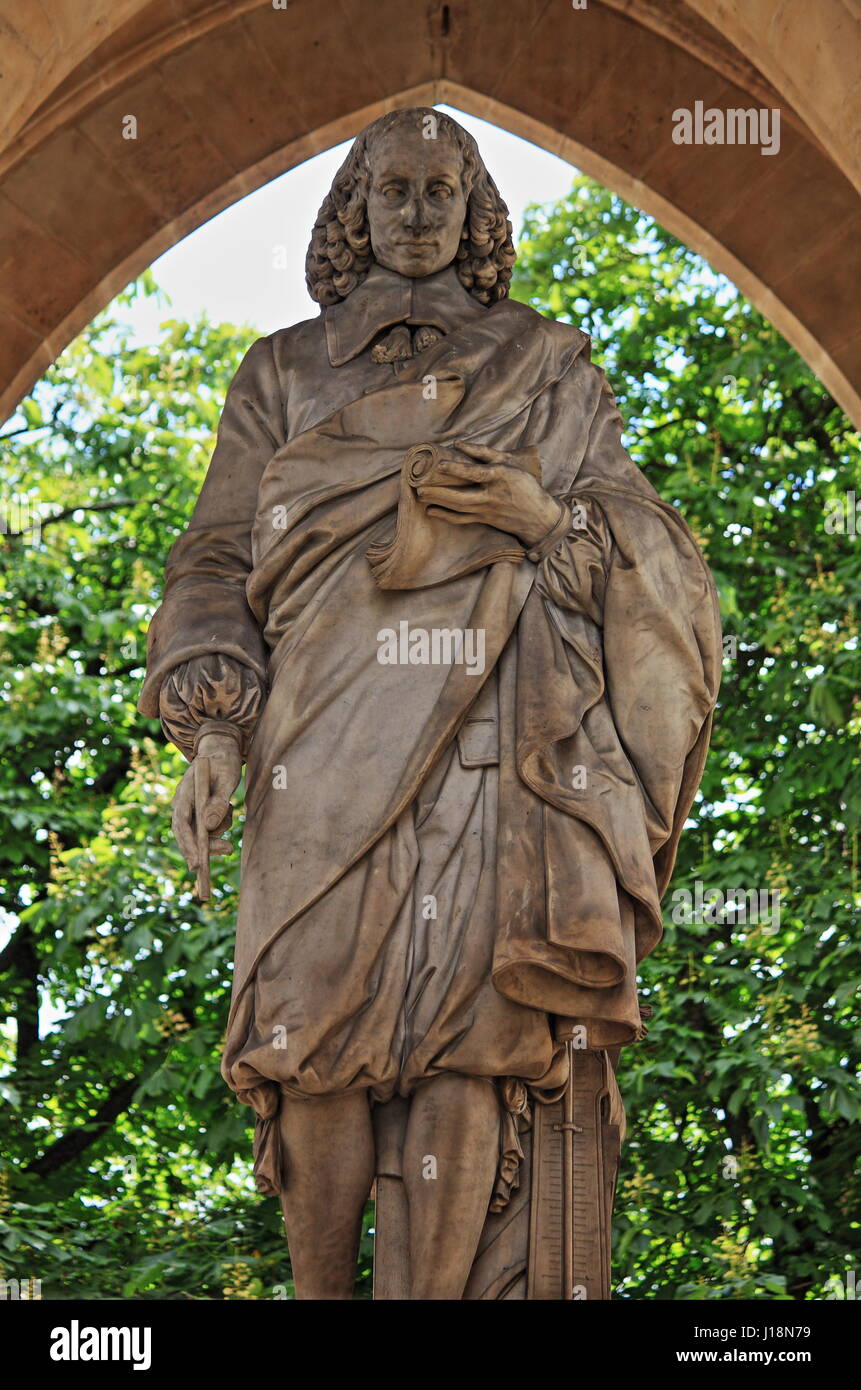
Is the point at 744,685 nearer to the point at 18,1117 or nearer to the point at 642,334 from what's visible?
the point at 642,334

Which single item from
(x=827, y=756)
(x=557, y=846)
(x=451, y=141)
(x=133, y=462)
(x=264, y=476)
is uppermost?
(x=133, y=462)

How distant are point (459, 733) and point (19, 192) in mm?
3781

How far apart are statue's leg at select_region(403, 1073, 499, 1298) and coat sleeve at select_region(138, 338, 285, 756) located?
85 centimetres

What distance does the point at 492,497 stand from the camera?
5.02 m

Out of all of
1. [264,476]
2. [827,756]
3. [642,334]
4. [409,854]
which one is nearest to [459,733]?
[409,854]

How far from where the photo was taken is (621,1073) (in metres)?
10.2

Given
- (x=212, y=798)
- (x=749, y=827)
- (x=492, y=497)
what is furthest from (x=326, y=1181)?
(x=749, y=827)

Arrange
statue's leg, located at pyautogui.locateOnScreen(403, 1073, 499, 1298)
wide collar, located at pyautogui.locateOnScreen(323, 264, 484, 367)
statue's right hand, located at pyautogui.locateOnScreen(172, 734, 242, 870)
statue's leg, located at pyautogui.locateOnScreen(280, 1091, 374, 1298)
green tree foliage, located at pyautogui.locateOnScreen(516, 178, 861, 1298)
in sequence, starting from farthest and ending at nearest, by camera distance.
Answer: green tree foliage, located at pyautogui.locateOnScreen(516, 178, 861, 1298), wide collar, located at pyautogui.locateOnScreen(323, 264, 484, 367), statue's right hand, located at pyautogui.locateOnScreen(172, 734, 242, 870), statue's leg, located at pyautogui.locateOnScreen(280, 1091, 374, 1298), statue's leg, located at pyautogui.locateOnScreen(403, 1073, 499, 1298)

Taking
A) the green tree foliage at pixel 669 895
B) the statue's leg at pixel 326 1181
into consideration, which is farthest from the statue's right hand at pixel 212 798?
the green tree foliage at pixel 669 895

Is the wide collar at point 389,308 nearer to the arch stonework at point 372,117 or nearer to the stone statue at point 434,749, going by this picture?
the stone statue at point 434,749

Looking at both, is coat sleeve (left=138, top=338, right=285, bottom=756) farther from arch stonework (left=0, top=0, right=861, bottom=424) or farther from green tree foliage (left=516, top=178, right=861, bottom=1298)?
green tree foliage (left=516, top=178, right=861, bottom=1298)

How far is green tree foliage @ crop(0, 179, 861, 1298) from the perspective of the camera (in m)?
9.98

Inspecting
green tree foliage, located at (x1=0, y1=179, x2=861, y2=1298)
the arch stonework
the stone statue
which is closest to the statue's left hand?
the stone statue

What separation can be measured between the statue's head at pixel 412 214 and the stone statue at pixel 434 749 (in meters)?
0.01
